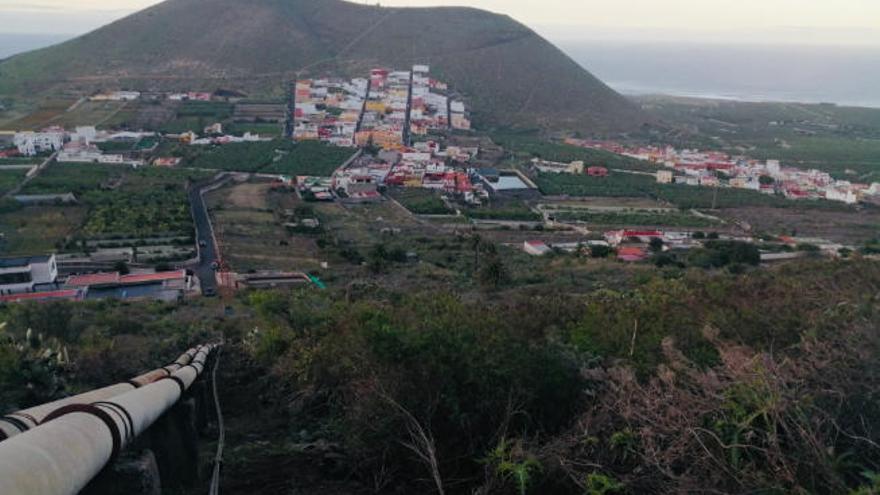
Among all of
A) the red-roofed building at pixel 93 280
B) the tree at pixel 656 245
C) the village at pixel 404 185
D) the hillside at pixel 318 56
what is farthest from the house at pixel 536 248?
the hillside at pixel 318 56

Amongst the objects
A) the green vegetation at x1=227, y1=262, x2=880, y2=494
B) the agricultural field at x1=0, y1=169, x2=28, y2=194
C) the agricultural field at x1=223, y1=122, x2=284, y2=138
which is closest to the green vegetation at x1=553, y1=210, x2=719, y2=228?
the agricultural field at x1=223, y1=122, x2=284, y2=138

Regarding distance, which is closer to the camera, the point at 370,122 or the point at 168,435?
the point at 168,435

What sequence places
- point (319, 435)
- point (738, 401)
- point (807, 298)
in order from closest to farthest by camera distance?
point (738, 401) → point (319, 435) → point (807, 298)

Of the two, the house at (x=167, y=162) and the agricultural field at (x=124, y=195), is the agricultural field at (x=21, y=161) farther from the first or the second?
the house at (x=167, y=162)

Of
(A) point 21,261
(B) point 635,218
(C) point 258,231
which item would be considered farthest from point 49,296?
(B) point 635,218

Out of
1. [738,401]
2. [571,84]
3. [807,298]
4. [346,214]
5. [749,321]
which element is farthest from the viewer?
[571,84]

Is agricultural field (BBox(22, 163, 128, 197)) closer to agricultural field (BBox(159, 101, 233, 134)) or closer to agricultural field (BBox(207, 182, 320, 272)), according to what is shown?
agricultural field (BBox(207, 182, 320, 272))

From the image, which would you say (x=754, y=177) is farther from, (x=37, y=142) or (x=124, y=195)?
(x=37, y=142)

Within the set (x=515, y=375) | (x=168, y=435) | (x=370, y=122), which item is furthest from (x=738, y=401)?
(x=370, y=122)

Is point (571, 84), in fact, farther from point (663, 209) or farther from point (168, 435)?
point (168, 435)
